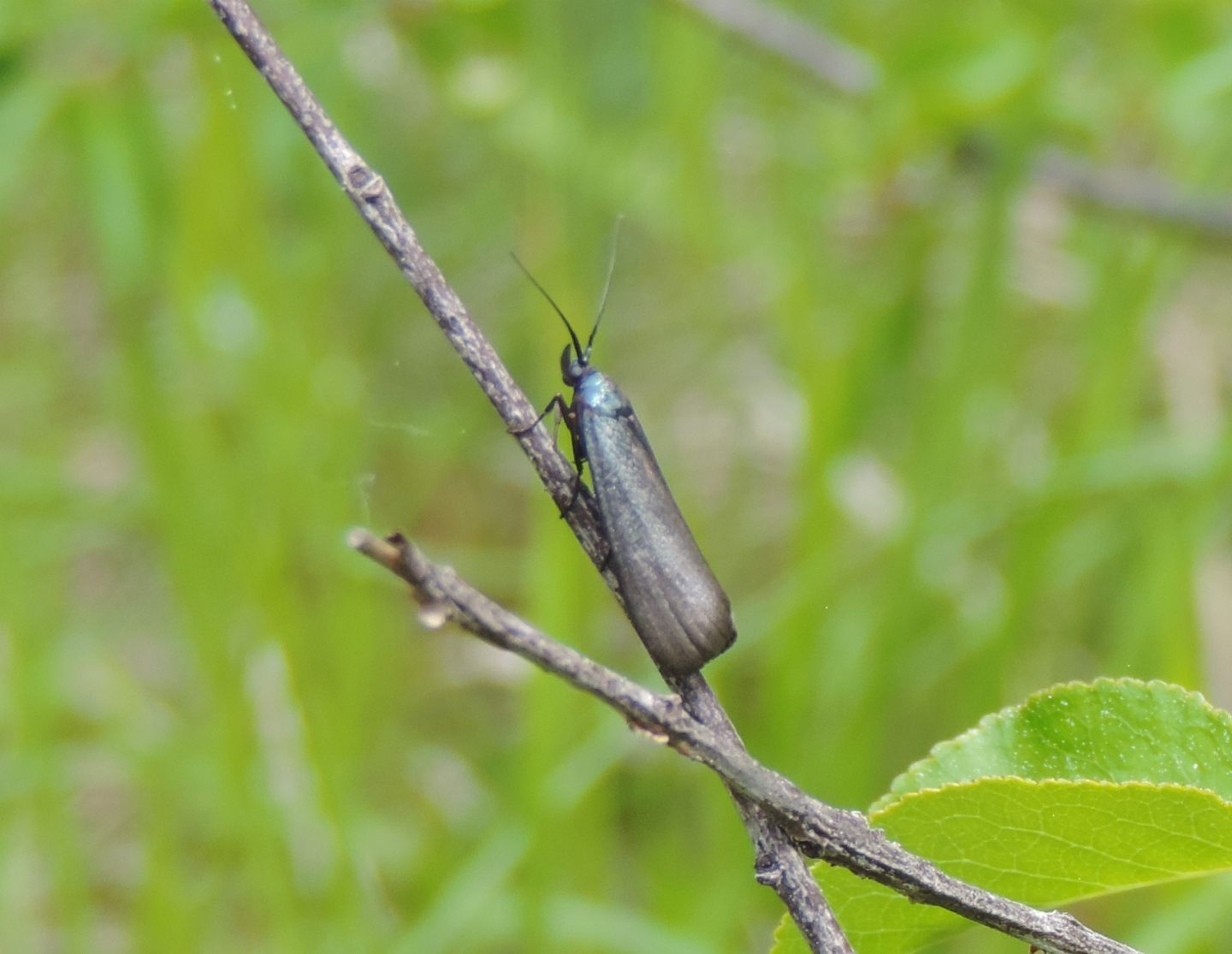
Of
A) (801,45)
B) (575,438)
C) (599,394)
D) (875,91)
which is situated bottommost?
(575,438)

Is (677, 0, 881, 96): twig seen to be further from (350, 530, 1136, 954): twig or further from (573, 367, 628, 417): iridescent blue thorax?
(350, 530, 1136, 954): twig

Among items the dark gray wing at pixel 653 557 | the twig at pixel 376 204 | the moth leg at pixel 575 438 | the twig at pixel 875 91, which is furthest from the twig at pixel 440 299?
the twig at pixel 875 91

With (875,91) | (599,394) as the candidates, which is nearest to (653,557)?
(599,394)

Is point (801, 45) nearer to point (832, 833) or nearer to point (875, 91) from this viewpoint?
point (875, 91)

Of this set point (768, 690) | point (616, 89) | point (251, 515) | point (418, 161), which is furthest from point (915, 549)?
point (418, 161)

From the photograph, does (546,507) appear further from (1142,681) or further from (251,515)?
(1142,681)
